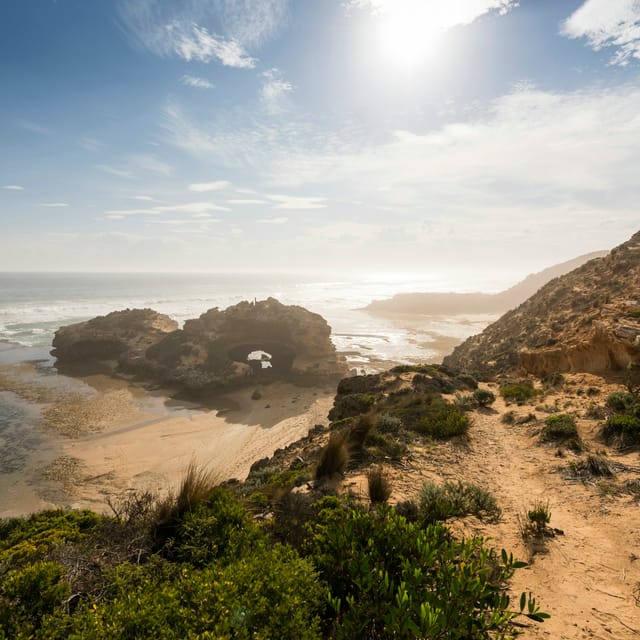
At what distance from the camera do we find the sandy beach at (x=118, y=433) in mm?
17609

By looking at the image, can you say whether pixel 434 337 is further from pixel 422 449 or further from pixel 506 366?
pixel 422 449

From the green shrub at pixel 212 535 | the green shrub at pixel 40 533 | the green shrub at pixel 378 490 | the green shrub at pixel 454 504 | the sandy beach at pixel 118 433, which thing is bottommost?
the sandy beach at pixel 118 433

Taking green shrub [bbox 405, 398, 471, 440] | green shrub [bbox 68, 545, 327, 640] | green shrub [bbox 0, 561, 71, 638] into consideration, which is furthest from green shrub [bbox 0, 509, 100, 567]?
green shrub [bbox 405, 398, 471, 440]

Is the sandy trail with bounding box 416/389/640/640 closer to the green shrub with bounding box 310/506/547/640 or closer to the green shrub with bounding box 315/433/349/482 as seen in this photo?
the green shrub with bounding box 310/506/547/640

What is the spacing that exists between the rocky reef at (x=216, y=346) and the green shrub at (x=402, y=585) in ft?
101

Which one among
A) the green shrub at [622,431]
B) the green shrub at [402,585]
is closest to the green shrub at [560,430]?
the green shrub at [622,431]

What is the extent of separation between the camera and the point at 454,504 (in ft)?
21.7

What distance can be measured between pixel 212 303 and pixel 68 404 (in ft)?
257

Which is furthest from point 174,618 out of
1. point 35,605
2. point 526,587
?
point 526,587

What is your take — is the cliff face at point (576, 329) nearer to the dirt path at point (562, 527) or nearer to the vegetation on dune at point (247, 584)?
the dirt path at point (562, 527)

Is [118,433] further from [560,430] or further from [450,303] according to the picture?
[450,303]

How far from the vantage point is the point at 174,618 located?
3.29 metres

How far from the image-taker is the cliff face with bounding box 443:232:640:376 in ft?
54.1

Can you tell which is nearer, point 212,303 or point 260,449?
Result: point 260,449
